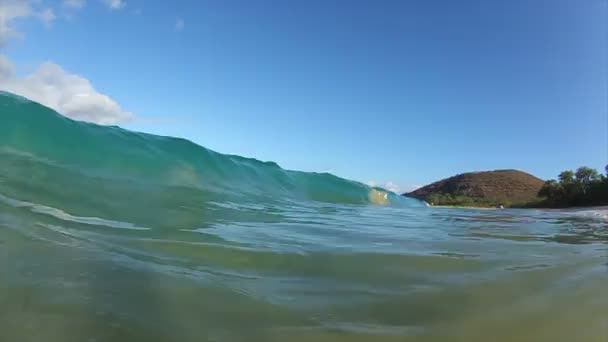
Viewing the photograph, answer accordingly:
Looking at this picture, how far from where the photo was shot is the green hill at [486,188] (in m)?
46.8

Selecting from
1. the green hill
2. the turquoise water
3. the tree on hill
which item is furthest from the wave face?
the green hill

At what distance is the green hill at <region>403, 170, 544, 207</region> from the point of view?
46763mm

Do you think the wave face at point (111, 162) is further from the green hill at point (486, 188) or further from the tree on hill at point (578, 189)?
the green hill at point (486, 188)

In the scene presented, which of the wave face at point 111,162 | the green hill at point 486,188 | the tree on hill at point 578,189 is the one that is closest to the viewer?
the wave face at point 111,162

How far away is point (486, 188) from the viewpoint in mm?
53719

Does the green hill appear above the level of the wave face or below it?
above

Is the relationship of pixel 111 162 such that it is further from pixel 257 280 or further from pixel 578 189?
→ pixel 578 189

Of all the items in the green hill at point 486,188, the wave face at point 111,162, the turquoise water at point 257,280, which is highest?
the green hill at point 486,188

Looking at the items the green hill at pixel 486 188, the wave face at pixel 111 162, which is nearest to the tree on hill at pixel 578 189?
the green hill at pixel 486 188

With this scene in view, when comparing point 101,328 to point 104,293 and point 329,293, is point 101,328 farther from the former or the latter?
point 329,293

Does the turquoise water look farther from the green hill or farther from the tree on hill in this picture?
the green hill

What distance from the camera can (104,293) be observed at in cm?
185

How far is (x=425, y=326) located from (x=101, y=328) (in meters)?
1.36

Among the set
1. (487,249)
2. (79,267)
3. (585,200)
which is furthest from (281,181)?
(585,200)
